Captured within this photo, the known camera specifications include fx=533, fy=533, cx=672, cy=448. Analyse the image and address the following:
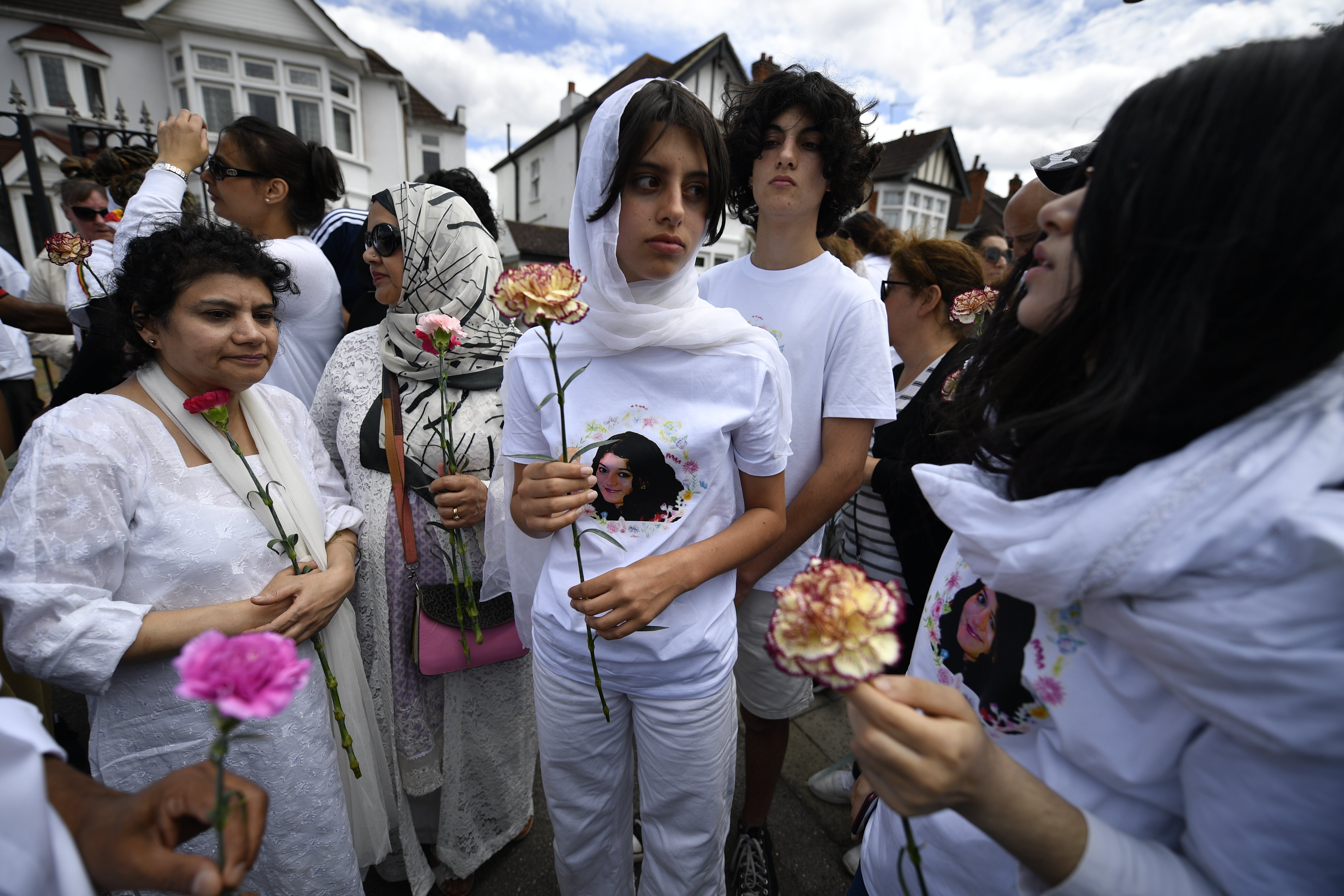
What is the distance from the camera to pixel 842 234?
4.12 metres

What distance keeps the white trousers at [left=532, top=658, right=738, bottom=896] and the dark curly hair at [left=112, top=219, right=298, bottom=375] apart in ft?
5.13

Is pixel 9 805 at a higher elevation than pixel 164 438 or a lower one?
lower

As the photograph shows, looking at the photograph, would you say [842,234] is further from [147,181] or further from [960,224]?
[960,224]

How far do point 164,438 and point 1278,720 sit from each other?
7.85 feet

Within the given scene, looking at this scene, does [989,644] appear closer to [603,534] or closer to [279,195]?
[603,534]

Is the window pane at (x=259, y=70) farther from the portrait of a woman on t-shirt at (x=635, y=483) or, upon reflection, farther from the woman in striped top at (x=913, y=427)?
the portrait of a woman on t-shirt at (x=635, y=483)

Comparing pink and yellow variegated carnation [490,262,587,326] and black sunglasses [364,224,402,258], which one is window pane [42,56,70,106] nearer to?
black sunglasses [364,224,402,258]

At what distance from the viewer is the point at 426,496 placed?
209cm

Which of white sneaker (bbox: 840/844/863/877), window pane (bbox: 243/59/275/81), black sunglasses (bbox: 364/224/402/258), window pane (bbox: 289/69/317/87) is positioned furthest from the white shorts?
window pane (bbox: 243/59/275/81)

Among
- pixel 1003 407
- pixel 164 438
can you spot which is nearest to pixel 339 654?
pixel 164 438

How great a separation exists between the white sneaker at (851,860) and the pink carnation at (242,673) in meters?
2.64

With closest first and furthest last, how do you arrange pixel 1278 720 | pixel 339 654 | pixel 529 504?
pixel 1278 720 → pixel 529 504 → pixel 339 654

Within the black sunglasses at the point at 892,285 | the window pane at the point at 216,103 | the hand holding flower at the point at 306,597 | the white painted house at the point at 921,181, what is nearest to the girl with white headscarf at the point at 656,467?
the hand holding flower at the point at 306,597

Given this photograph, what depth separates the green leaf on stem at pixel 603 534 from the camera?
128 centimetres
